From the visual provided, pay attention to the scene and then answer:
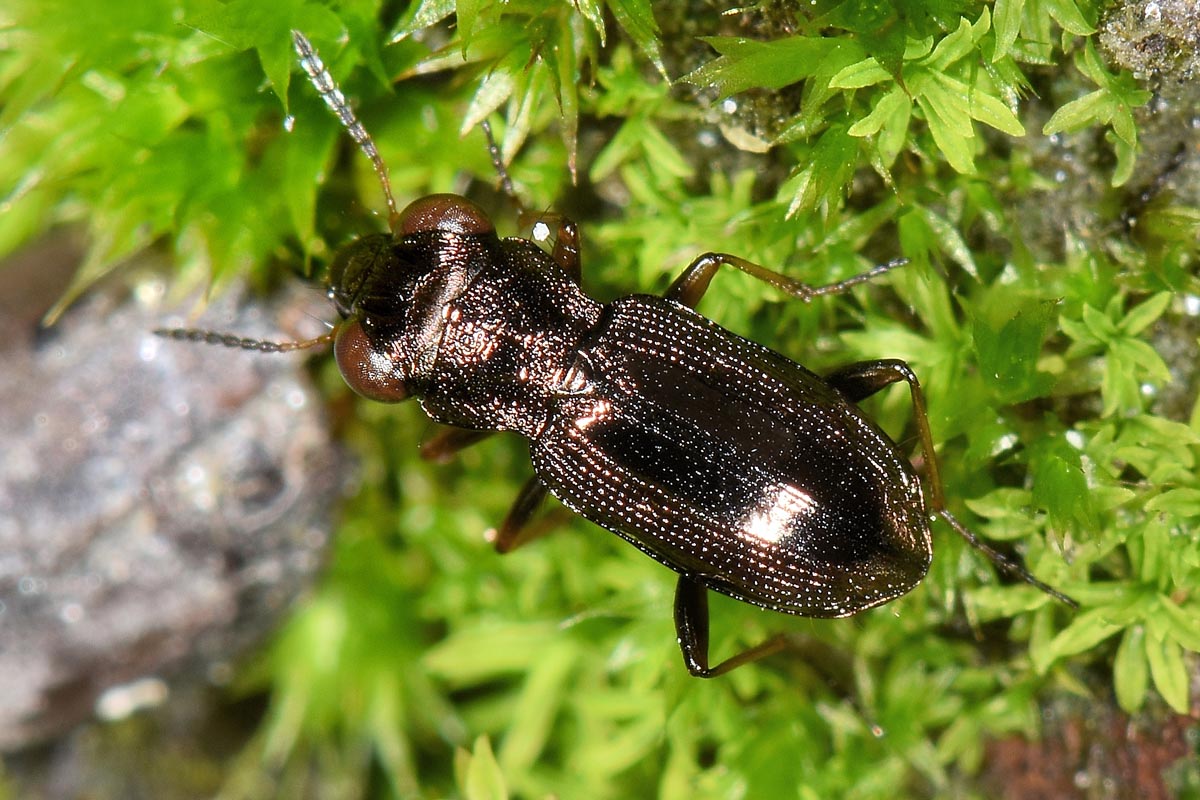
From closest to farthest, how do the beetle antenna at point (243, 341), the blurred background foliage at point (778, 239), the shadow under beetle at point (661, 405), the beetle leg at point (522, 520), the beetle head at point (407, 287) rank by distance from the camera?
the blurred background foliage at point (778, 239)
the shadow under beetle at point (661, 405)
the beetle head at point (407, 287)
the beetle antenna at point (243, 341)
the beetle leg at point (522, 520)

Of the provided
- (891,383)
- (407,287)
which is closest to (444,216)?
(407,287)

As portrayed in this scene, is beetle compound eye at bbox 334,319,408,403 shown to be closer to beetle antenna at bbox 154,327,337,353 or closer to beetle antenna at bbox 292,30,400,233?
beetle antenna at bbox 154,327,337,353

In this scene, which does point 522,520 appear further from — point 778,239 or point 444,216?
point 778,239

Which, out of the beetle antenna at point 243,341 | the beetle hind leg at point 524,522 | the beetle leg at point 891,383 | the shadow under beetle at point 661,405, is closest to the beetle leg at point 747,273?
the shadow under beetle at point 661,405

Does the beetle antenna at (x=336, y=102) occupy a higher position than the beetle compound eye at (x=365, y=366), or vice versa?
the beetle antenna at (x=336, y=102)

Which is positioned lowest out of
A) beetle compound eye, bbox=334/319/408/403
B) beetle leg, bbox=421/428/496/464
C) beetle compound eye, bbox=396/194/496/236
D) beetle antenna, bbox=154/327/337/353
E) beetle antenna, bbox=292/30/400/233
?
beetle leg, bbox=421/428/496/464

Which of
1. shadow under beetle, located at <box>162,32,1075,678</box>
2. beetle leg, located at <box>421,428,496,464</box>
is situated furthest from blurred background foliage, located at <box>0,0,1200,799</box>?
beetle leg, located at <box>421,428,496,464</box>

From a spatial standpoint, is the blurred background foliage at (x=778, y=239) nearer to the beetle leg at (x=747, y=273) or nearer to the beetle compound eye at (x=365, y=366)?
the beetle leg at (x=747, y=273)

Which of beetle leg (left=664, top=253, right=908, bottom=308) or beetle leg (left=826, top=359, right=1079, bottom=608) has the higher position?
beetle leg (left=664, top=253, right=908, bottom=308)

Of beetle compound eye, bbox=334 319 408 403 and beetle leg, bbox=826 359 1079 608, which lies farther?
beetle compound eye, bbox=334 319 408 403
